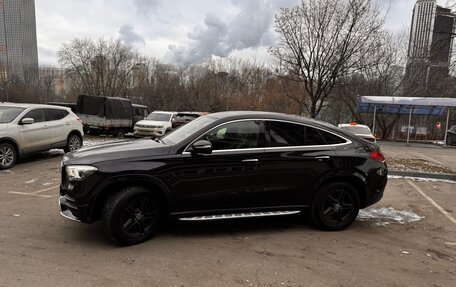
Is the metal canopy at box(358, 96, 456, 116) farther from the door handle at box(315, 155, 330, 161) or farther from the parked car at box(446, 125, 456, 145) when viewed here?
the door handle at box(315, 155, 330, 161)

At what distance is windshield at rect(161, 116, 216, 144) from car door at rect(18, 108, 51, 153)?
6.28 meters

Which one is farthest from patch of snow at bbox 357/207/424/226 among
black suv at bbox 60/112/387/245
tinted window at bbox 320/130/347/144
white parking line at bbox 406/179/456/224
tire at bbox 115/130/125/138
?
tire at bbox 115/130/125/138

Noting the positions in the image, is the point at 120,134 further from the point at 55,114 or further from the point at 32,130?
the point at 32,130

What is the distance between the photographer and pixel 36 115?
10281 mm

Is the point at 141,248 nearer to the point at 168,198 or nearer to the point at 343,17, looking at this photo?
the point at 168,198

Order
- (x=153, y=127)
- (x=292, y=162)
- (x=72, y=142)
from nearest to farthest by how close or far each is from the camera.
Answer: (x=292, y=162) → (x=72, y=142) → (x=153, y=127)

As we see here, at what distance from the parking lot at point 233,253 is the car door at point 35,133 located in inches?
150

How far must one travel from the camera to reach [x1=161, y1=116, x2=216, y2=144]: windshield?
4953 millimetres

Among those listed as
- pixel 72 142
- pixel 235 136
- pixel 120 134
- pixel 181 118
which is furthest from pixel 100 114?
pixel 235 136

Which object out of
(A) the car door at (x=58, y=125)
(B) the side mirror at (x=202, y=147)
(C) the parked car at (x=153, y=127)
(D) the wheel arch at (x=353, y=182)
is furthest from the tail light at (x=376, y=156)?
(C) the parked car at (x=153, y=127)

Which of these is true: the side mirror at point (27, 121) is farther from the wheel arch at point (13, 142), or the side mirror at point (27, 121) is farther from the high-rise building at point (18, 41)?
the high-rise building at point (18, 41)

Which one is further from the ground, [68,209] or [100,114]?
[100,114]

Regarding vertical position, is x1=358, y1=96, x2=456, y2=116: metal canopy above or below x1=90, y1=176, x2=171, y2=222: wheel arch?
above

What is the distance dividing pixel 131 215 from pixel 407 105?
24.2 meters
